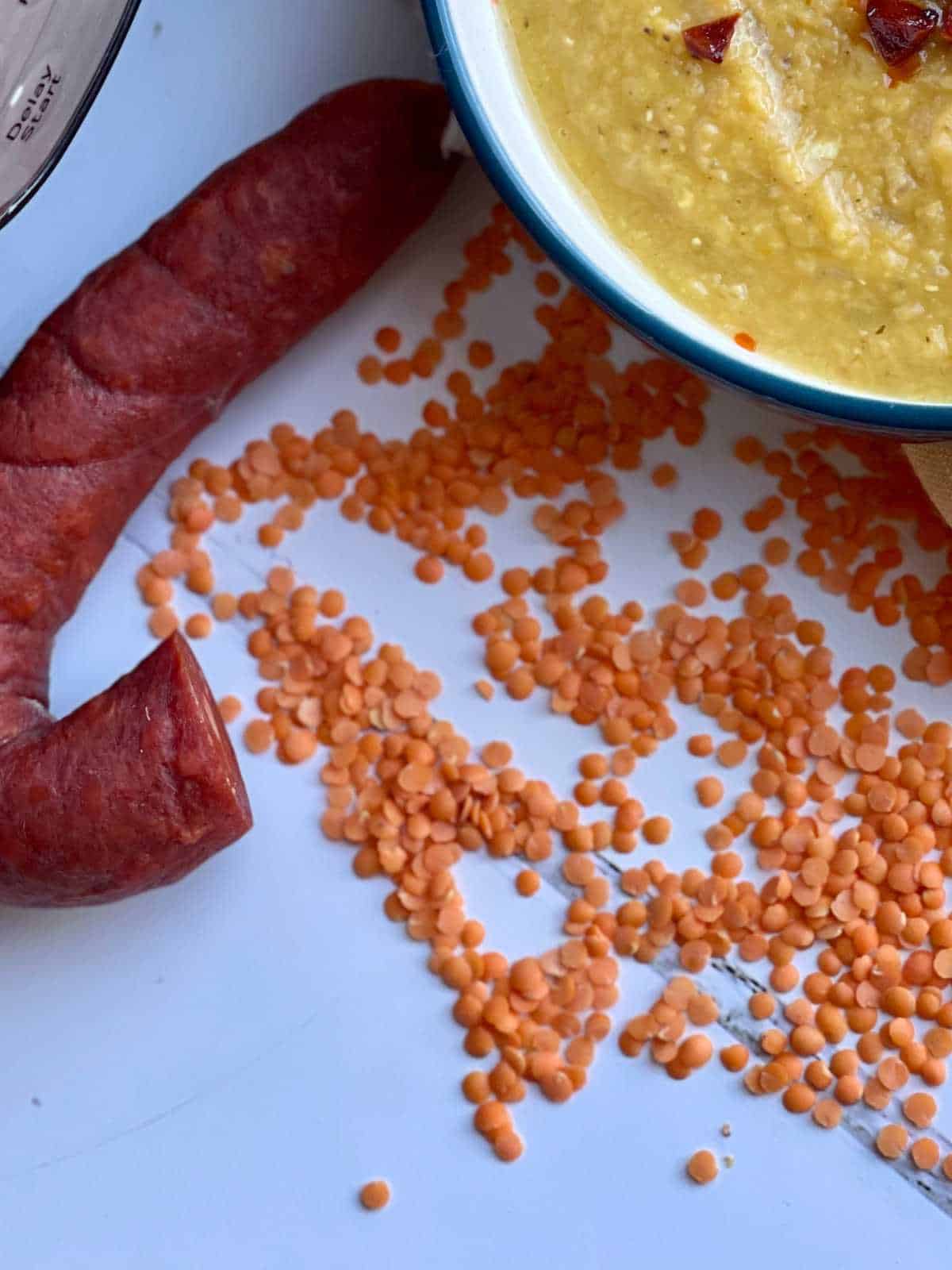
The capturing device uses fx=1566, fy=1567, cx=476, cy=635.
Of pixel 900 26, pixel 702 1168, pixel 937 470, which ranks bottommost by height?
pixel 702 1168

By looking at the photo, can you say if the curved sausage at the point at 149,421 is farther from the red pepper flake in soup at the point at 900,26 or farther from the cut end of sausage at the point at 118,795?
the red pepper flake in soup at the point at 900,26

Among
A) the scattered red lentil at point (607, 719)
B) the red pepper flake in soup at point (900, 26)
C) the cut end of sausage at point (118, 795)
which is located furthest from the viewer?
the scattered red lentil at point (607, 719)

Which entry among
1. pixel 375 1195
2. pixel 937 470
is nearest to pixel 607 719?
pixel 937 470

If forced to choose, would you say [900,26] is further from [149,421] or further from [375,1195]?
[375,1195]

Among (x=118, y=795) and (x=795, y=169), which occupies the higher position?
(x=795, y=169)

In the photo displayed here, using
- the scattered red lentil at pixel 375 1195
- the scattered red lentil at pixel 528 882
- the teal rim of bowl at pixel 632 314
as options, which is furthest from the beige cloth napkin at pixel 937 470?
the scattered red lentil at pixel 375 1195
